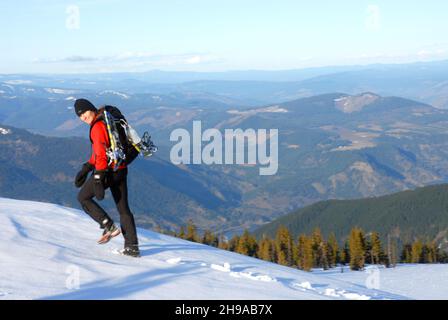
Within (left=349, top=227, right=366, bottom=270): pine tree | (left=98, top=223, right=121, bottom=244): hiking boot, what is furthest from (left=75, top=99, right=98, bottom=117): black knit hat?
(left=349, top=227, right=366, bottom=270): pine tree

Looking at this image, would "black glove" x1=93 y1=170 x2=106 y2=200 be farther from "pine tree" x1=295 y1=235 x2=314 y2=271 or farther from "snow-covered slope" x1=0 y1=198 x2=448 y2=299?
"pine tree" x1=295 y1=235 x2=314 y2=271

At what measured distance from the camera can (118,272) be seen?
12156mm

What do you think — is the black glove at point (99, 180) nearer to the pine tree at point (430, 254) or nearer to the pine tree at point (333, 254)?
the pine tree at point (333, 254)

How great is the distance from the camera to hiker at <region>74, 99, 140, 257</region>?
40.5ft

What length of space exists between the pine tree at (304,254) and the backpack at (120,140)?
218 feet

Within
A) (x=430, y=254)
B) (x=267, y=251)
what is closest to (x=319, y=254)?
(x=267, y=251)

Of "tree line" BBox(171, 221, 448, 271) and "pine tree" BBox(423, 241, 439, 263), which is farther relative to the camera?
"pine tree" BBox(423, 241, 439, 263)

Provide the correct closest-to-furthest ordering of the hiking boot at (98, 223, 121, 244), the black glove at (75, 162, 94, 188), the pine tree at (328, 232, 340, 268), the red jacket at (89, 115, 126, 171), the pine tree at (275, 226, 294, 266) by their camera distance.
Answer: the red jacket at (89, 115, 126, 171) < the black glove at (75, 162, 94, 188) < the hiking boot at (98, 223, 121, 244) < the pine tree at (275, 226, 294, 266) < the pine tree at (328, 232, 340, 268)

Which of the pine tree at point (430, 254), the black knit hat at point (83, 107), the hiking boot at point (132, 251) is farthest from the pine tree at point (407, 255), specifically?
the black knit hat at point (83, 107)

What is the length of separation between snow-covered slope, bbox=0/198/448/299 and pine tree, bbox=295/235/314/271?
63.0 m

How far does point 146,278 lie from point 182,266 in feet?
6.45

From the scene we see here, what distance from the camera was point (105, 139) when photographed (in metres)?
12.3

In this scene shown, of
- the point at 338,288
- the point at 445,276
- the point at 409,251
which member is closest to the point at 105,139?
the point at 338,288

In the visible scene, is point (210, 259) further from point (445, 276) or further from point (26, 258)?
point (445, 276)
